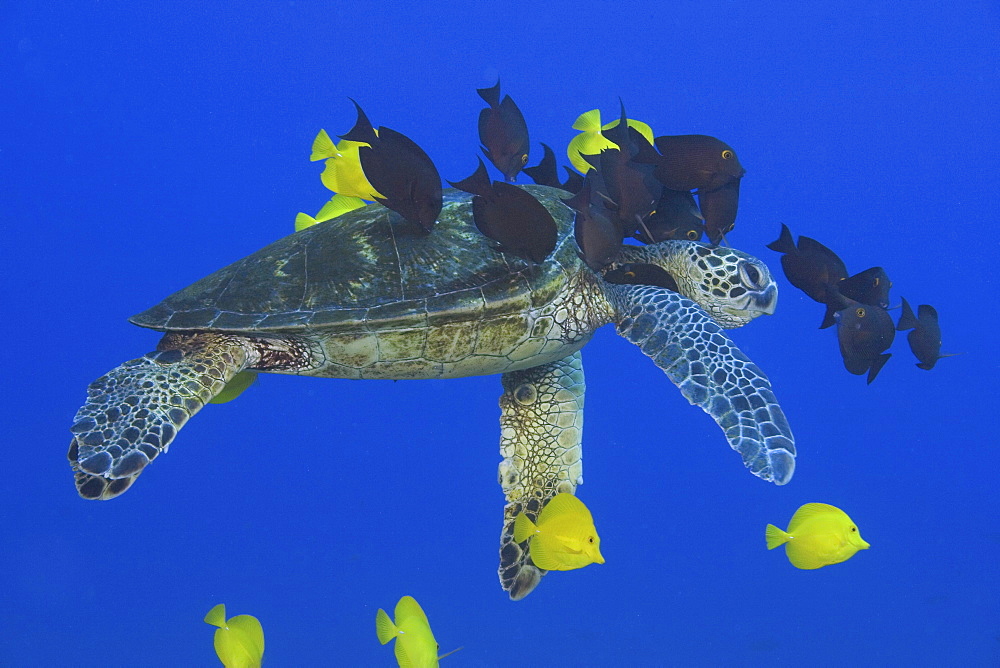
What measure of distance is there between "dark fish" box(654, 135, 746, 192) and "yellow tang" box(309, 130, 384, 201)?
5.30 feet

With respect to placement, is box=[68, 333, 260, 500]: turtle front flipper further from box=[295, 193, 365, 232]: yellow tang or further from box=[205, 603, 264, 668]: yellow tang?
box=[295, 193, 365, 232]: yellow tang

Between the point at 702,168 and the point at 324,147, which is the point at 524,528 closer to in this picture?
the point at 702,168

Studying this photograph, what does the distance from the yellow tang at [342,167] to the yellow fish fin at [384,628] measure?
235 centimetres

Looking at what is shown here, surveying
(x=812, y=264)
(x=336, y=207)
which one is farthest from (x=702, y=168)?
(x=336, y=207)

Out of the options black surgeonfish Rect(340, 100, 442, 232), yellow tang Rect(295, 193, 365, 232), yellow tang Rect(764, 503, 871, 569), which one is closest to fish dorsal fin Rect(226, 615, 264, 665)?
black surgeonfish Rect(340, 100, 442, 232)

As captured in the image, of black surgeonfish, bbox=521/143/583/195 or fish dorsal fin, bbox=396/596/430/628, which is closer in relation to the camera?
fish dorsal fin, bbox=396/596/430/628

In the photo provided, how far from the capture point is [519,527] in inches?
148

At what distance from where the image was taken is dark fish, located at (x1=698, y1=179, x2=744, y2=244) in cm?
394

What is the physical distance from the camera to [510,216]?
11.7ft

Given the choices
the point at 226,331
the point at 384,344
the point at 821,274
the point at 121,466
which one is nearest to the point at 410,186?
the point at 384,344

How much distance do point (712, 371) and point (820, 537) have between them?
0.95 meters

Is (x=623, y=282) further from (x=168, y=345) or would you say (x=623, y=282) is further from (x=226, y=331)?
(x=168, y=345)

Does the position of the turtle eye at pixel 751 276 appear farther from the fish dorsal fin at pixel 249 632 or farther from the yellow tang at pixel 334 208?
the fish dorsal fin at pixel 249 632

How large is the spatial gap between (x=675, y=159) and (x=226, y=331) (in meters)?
2.61
